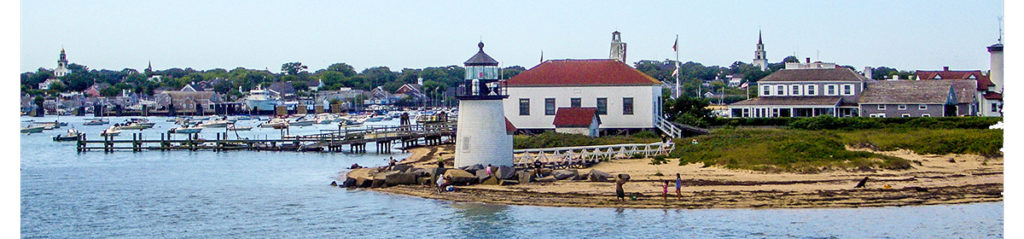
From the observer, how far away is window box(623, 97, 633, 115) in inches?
2105

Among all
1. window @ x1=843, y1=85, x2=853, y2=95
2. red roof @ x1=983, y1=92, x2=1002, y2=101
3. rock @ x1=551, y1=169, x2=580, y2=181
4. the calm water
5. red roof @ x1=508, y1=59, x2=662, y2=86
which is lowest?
the calm water

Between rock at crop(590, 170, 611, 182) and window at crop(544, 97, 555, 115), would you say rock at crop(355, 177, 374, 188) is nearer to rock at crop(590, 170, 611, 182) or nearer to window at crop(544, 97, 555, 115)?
rock at crop(590, 170, 611, 182)

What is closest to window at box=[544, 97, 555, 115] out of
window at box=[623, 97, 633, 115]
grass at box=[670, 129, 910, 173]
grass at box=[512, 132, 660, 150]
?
grass at box=[512, 132, 660, 150]

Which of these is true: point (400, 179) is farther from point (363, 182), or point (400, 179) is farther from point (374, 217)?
point (374, 217)

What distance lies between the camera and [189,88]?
191250 mm

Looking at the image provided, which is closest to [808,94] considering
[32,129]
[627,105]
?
[627,105]

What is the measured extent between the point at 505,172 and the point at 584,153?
249 inches

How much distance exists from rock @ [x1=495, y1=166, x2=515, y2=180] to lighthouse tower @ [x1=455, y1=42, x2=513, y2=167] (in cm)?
90

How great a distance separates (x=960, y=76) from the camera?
7781 cm

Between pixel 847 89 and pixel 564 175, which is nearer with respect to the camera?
pixel 564 175

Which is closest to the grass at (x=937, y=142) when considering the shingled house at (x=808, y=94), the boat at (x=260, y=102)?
the shingled house at (x=808, y=94)

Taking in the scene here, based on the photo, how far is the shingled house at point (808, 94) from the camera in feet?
205

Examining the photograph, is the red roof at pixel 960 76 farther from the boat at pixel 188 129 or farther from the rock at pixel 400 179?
the boat at pixel 188 129
